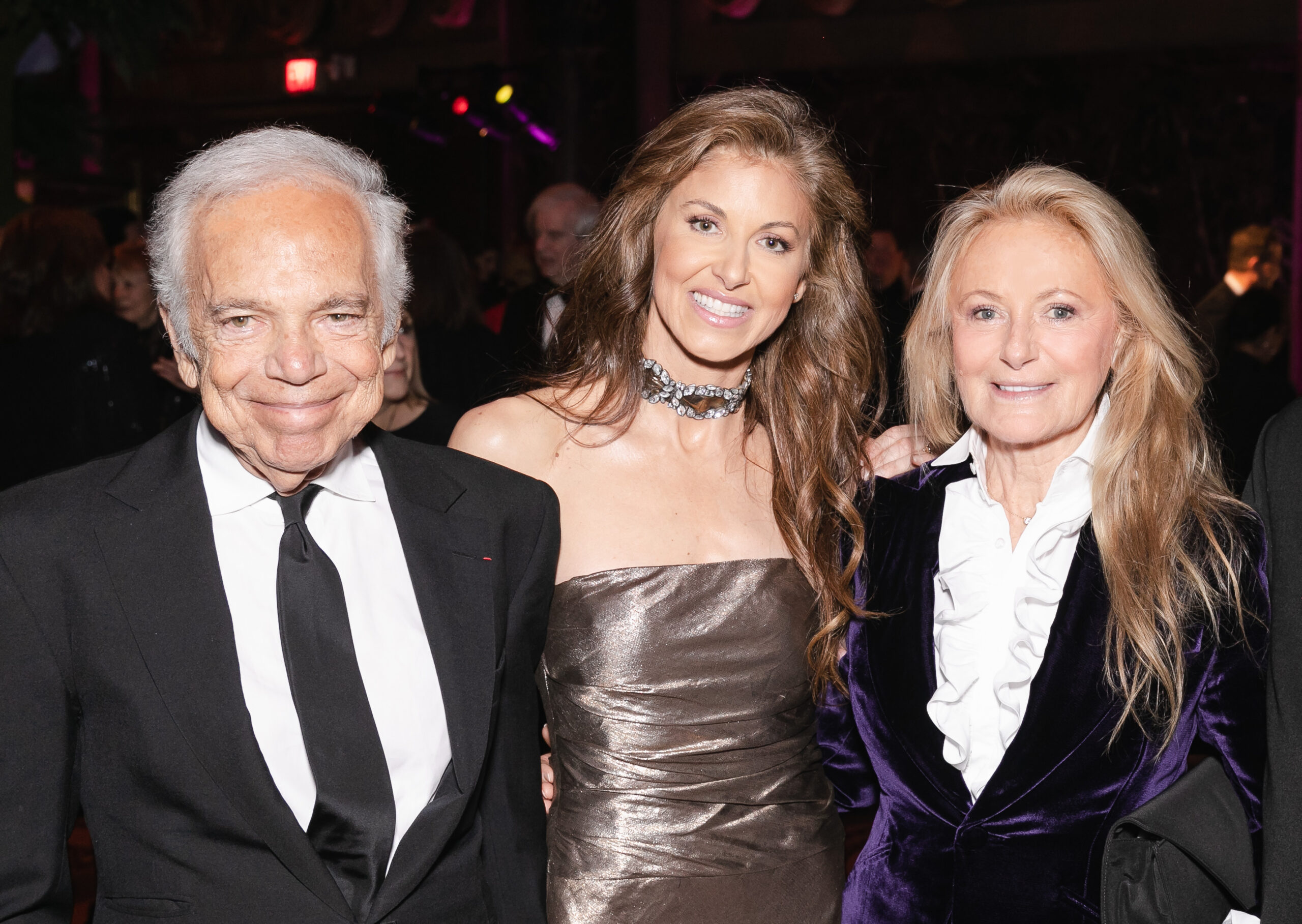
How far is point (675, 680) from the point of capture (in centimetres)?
211

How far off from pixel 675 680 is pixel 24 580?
110 centimetres

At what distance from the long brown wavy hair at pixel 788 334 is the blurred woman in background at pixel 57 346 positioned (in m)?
2.35

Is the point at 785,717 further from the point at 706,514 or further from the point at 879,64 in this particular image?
the point at 879,64

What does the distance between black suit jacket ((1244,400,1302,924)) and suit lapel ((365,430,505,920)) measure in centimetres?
113

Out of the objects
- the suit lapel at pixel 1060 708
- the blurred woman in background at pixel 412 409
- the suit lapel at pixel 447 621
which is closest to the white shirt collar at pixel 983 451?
the suit lapel at pixel 1060 708

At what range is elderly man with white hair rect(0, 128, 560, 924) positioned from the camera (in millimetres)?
1396

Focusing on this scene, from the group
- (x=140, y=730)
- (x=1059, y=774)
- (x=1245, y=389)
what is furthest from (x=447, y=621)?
(x=1245, y=389)

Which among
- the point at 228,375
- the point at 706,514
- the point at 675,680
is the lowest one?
the point at 675,680

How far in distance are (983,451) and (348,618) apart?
118 cm

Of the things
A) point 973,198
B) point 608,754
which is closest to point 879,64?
point 973,198

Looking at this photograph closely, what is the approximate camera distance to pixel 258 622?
1495 mm

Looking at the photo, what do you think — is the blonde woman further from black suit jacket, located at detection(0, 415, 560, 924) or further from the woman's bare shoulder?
black suit jacket, located at detection(0, 415, 560, 924)

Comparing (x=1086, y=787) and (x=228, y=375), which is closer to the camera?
(x=228, y=375)

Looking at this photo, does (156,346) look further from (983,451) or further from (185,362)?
(983,451)
